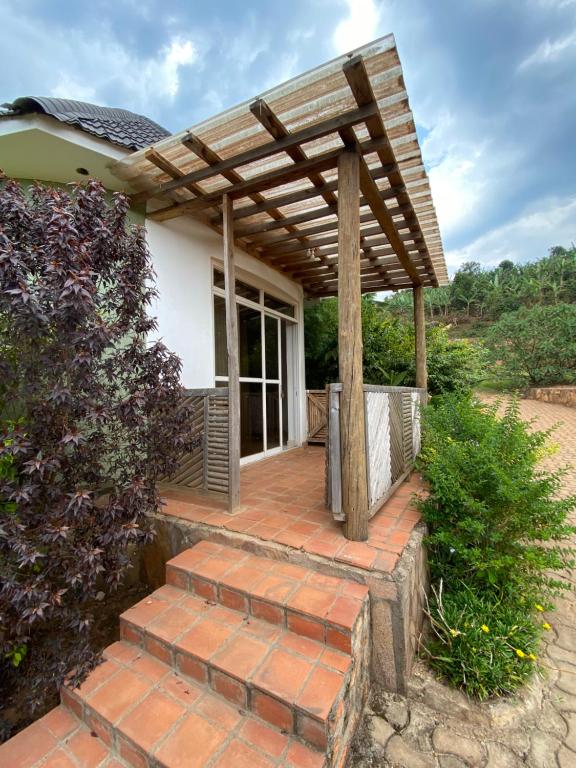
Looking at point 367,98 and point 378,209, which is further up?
point 367,98

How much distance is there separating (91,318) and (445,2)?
7.45m

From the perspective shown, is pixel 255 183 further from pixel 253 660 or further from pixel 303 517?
pixel 253 660

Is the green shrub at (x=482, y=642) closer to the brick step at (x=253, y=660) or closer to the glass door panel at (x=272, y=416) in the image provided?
the brick step at (x=253, y=660)

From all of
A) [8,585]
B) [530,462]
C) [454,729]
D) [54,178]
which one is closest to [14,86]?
[54,178]

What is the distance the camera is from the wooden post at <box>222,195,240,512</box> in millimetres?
2664

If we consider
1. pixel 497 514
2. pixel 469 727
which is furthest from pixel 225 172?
pixel 469 727

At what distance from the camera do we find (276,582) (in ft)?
6.08

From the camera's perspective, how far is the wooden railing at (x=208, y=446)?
9.09ft

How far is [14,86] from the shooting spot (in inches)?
292

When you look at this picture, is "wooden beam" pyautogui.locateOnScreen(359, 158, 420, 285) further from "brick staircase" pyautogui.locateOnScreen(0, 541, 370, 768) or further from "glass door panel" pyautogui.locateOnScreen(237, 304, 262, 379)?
"brick staircase" pyautogui.locateOnScreen(0, 541, 370, 768)

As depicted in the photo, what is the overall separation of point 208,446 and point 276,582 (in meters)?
1.32

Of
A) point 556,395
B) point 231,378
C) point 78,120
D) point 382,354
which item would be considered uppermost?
point 78,120

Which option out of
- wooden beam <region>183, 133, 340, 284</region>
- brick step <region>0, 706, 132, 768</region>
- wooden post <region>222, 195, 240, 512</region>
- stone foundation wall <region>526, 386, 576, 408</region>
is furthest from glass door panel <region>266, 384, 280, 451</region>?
stone foundation wall <region>526, 386, 576, 408</region>

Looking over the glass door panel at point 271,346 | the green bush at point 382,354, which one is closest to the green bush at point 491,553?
the glass door panel at point 271,346
